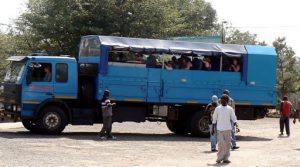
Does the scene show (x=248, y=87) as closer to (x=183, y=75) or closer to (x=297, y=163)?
(x=183, y=75)

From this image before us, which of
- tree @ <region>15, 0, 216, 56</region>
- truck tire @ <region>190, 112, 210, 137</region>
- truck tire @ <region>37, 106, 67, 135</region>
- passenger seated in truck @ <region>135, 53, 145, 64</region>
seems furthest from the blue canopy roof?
tree @ <region>15, 0, 216, 56</region>

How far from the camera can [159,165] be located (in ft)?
43.9

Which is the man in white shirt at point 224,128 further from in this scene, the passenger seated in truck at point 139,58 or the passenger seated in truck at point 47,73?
the passenger seated in truck at point 47,73

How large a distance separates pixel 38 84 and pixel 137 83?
3471 mm

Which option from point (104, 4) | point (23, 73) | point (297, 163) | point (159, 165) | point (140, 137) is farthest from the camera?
point (104, 4)

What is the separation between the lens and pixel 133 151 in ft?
53.5

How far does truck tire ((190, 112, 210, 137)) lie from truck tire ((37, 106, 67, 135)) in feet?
16.0

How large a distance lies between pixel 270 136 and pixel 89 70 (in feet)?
27.4

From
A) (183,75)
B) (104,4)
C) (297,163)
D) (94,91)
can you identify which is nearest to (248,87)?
(183,75)

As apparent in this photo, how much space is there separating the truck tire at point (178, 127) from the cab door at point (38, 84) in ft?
17.7

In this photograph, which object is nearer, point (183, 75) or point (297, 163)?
point (297, 163)

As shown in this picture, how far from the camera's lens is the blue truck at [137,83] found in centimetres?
1975

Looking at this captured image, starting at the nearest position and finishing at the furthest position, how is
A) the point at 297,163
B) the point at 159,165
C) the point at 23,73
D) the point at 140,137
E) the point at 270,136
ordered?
the point at 159,165
the point at 297,163
the point at 23,73
the point at 140,137
the point at 270,136

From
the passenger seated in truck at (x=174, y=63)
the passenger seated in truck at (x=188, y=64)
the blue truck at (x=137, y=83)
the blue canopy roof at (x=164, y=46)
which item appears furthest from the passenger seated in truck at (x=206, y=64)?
the passenger seated in truck at (x=174, y=63)
